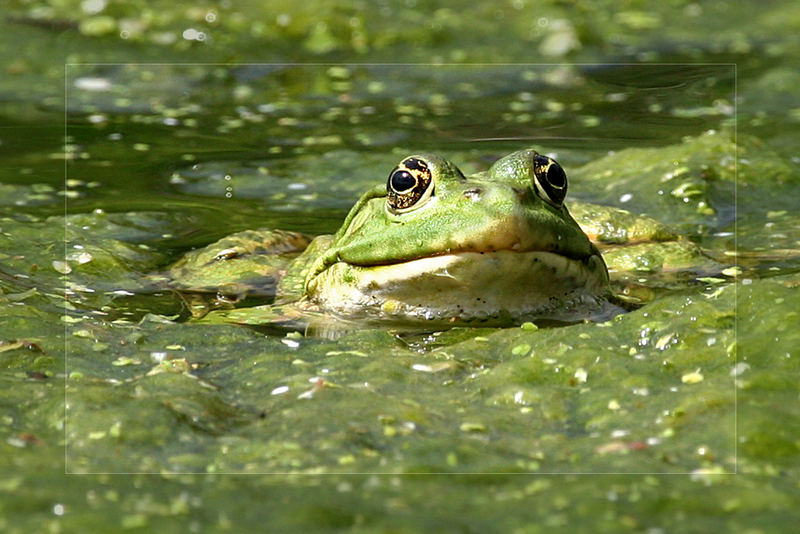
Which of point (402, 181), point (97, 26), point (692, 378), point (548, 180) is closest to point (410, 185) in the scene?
point (402, 181)

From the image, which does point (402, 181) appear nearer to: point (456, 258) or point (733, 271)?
point (456, 258)

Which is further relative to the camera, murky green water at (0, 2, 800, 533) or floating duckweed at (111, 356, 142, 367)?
floating duckweed at (111, 356, 142, 367)

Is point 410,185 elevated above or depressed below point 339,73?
above

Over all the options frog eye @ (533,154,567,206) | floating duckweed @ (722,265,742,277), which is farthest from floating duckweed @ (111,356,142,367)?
floating duckweed @ (722,265,742,277)

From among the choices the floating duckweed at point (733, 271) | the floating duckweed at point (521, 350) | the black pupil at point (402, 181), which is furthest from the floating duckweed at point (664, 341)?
the floating duckweed at point (733, 271)

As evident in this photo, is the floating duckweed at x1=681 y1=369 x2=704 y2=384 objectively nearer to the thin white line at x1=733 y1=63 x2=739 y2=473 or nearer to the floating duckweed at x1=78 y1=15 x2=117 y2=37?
the thin white line at x1=733 y1=63 x2=739 y2=473

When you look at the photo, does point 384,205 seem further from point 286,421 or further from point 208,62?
point 208,62

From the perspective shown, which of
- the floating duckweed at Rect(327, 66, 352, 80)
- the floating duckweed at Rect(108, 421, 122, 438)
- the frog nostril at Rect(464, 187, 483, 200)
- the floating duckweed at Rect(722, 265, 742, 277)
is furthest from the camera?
the floating duckweed at Rect(327, 66, 352, 80)
